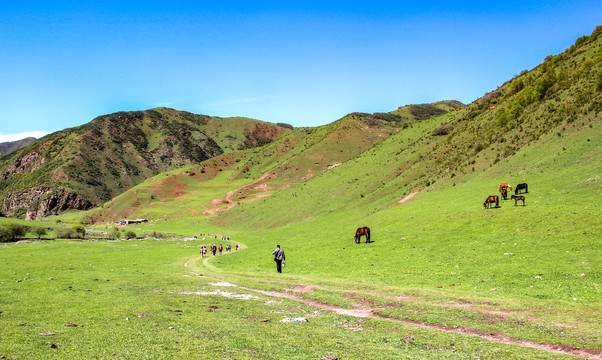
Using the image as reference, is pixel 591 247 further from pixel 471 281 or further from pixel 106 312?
pixel 106 312

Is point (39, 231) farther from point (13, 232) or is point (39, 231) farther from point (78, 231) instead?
point (78, 231)

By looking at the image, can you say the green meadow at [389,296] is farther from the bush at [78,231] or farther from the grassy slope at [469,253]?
the bush at [78,231]

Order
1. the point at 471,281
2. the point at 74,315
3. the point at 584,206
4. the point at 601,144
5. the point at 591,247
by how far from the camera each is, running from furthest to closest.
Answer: the point at 601,144 → the point at 584,206 → the point at 591,247 → the point at 471,281 → the point at 74,315

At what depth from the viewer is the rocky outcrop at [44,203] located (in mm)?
160125

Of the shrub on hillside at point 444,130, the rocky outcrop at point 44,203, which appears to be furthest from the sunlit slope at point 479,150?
the rocky outcrop at point 44,203

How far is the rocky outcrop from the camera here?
160125 mm

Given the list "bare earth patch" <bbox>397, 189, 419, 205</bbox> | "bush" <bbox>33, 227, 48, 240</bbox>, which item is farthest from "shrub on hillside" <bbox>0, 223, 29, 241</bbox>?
"bare earth patch" <bbox>397, 189, 419, 205</bbox>

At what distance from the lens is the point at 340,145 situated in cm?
14625

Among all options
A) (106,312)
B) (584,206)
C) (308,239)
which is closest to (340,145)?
(308,239)

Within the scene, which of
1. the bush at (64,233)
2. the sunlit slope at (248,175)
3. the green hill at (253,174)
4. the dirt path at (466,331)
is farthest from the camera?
the sunlit slope at (248,175)

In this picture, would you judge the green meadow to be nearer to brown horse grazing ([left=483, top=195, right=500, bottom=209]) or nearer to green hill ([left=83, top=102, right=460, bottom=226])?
brown horse grazing ([left=483, top=195, right=500, bottom=209])

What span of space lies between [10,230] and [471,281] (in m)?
83.5

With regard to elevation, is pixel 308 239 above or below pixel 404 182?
below

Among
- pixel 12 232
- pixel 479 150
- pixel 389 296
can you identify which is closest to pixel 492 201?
pixel 389 296
